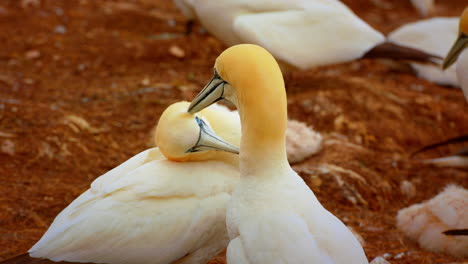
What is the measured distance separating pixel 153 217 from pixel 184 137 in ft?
1.18

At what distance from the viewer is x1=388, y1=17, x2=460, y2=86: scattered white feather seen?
19.5 ft

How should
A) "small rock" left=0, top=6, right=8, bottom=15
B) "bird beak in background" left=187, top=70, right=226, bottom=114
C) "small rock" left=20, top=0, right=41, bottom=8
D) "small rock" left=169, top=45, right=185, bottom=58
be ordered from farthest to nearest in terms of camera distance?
1. "small rock" left=20, top=0, right=41, bottom=8
2. "small rock" left=0, top=6, right=8, bottom=15
3. "small rock" left=169, top=45, right=185, bottom=58
4. "bird beak in background" left=187, top=70, right=226, bottom=114

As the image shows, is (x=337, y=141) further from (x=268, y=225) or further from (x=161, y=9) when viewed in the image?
(x=161, y=9)

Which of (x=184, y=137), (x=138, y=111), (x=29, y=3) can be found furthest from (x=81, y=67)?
(x=184, y=137)

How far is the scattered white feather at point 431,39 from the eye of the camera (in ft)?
19.5

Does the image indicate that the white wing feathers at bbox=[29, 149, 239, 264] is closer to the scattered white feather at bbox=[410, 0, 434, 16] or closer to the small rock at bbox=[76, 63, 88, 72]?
the small rock at bbox=[76, 63, 88, 72]

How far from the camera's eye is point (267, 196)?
244cm

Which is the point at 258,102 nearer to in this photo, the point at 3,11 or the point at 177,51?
the point at 177,51

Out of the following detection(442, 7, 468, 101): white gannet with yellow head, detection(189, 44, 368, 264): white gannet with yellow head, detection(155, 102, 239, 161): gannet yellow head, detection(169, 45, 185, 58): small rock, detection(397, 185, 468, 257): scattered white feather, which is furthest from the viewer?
detection(169, 45, 185, 58): small rock

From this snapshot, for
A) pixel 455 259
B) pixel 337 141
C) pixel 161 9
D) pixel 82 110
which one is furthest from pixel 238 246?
pixel 161 9

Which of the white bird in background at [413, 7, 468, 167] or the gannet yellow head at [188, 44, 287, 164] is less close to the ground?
the gannet yellow head at [188, 44, 287, 164]

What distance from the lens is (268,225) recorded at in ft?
7.73

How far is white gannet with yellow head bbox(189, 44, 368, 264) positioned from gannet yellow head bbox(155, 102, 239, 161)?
0.36 metres

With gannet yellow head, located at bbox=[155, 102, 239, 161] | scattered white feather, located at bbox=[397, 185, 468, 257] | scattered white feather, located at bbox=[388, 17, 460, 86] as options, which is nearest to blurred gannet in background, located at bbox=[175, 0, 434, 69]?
scattered white feather, located at bbox=[388, 17, 460, 86]
